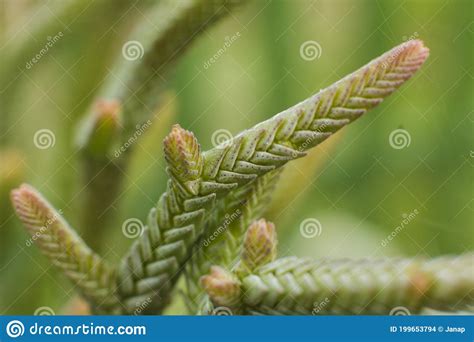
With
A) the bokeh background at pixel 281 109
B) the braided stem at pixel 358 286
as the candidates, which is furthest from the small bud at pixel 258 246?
the bokeh background at pixel 281 109

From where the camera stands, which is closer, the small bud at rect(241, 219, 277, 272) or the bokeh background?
the small bud at rect(241, 219, 277, 272)

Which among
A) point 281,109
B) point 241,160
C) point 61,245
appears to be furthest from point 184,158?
point 281,109

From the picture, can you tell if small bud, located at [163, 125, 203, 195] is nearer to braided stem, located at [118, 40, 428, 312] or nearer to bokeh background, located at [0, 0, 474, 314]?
braided stem, located at [118, 40, 428, 312]

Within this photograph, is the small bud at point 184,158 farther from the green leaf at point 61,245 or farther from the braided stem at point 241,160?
the green leaf at point 61,245

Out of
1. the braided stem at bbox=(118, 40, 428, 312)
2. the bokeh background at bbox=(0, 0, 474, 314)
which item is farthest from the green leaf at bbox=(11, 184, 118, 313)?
the bokeh background at bbox=(0, 0, 474, 314)

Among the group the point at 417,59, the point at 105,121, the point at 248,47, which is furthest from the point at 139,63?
the point at 248,47

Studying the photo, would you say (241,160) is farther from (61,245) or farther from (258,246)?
(61,245)

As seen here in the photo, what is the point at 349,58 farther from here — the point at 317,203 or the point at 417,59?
the point at 417,59
